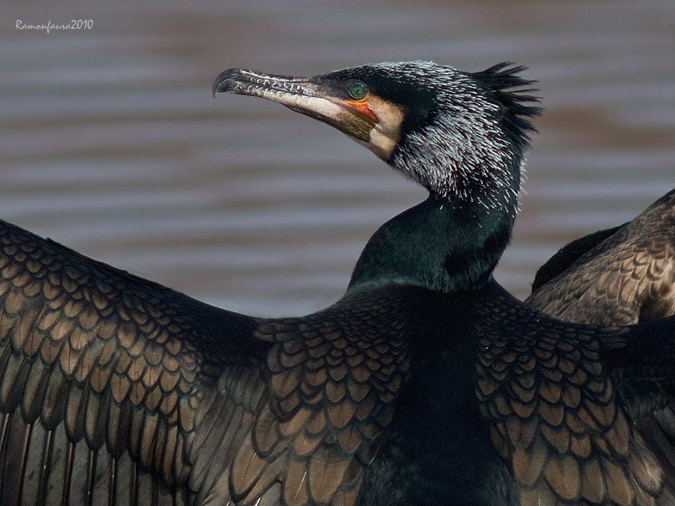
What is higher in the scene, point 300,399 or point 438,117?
point 438,117

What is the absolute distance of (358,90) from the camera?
5617mm

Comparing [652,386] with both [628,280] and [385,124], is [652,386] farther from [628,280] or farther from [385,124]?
[628,280]

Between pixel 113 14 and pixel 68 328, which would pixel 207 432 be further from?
pixel 113 14

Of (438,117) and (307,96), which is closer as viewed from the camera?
(438,117)

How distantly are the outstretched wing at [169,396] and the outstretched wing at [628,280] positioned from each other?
5.91ft

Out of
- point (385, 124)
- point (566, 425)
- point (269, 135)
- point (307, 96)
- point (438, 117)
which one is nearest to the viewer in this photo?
point (566, 425)

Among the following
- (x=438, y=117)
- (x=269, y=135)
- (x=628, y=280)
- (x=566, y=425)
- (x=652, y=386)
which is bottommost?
(x=566, y=425)

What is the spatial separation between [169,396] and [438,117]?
4.34ft

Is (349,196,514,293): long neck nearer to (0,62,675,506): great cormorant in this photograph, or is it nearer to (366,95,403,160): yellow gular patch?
(0,62,675,506): great cormorant

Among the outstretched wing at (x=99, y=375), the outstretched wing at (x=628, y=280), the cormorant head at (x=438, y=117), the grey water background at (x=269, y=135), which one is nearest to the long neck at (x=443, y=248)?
the cormorant head at (x=438, y=117)

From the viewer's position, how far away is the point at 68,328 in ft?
15.9

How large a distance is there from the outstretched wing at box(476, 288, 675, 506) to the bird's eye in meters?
1.08

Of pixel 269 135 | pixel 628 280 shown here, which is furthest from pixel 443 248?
pixel 269 135

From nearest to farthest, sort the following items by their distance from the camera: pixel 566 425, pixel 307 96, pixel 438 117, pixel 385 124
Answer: pixel 566 425
pixel 438 117
pixel 385 124
pixel 307 96
